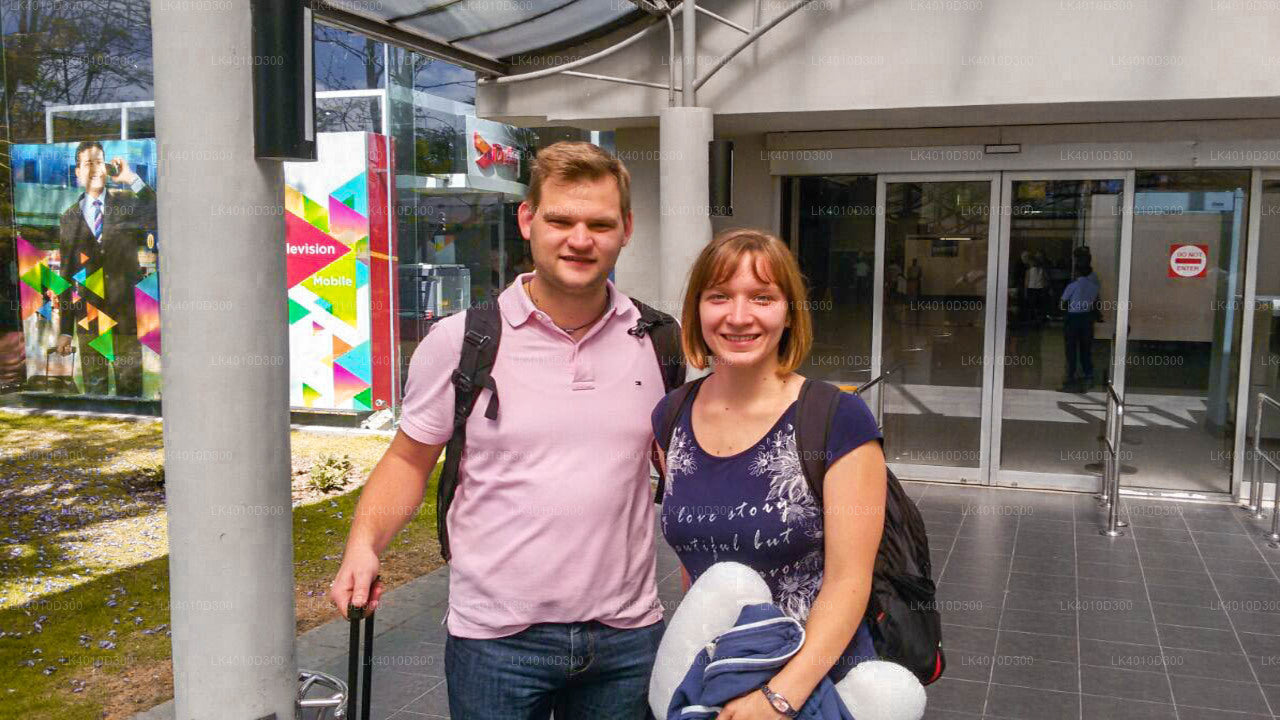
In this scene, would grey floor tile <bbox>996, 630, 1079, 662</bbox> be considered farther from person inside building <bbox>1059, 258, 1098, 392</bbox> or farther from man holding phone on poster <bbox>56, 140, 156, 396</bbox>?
man holding phone on poster <bbox>56, 140, 156, 396</bbox>

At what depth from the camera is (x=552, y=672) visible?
216cm

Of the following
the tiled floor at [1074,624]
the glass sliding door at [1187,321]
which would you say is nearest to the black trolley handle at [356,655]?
the tiled floor at [1074,624]

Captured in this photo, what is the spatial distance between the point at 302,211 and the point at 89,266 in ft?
12.2

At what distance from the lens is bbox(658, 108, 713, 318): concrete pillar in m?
8.17

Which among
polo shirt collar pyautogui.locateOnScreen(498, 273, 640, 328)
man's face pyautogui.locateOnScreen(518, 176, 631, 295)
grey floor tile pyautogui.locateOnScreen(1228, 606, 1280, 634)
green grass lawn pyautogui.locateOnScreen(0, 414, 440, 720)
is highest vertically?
man's face pyautogui.locateOnScreen(518, 176, 631, 295)

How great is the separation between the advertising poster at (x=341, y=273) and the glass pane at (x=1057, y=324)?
658 centimetres

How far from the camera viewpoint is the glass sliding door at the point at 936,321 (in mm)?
9273

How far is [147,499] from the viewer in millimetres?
9375

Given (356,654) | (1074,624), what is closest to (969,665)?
(1074,624)

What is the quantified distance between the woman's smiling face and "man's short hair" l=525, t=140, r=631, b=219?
1.04ft

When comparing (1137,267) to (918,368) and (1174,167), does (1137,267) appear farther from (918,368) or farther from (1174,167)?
(918,368)

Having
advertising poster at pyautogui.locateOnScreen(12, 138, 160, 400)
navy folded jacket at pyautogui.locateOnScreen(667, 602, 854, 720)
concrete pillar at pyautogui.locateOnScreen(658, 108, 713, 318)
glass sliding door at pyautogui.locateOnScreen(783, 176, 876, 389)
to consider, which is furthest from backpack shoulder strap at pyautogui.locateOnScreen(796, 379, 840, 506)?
advertising poster at pyautogui.locateOnScreen(12, 138, 160, 400)

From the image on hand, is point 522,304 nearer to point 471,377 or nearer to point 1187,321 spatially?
point 471,377

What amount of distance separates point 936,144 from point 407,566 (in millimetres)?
5583
